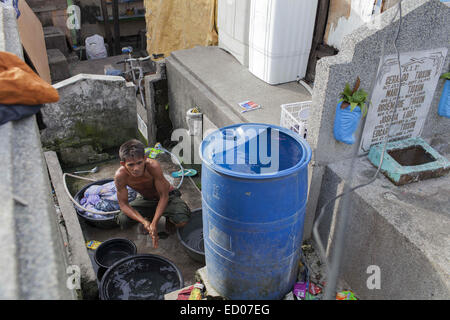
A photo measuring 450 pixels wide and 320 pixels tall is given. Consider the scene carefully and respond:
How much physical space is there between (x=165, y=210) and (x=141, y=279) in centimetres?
92

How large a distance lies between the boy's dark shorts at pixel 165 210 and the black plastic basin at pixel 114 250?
30cm

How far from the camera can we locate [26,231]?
1637mm

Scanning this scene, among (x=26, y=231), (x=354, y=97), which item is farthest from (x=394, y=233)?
(x=26, y=231)

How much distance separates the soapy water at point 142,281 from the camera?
4148 mm

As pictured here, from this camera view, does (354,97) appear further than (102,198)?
No

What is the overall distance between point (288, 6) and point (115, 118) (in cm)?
382

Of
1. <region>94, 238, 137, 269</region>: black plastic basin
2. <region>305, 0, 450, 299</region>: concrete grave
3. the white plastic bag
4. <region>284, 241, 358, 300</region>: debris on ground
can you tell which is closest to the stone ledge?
<region>305, 0, 450, 299</region>: concrete grave

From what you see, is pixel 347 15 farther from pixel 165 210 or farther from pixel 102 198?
pixel 102 198

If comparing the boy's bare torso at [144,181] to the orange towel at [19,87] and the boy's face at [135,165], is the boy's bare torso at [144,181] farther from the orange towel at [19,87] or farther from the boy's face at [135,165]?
the orange towel at [19,87]

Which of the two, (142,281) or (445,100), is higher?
(445,100)

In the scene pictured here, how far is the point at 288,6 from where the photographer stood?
491 cm

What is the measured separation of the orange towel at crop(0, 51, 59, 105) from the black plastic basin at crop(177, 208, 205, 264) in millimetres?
2545
